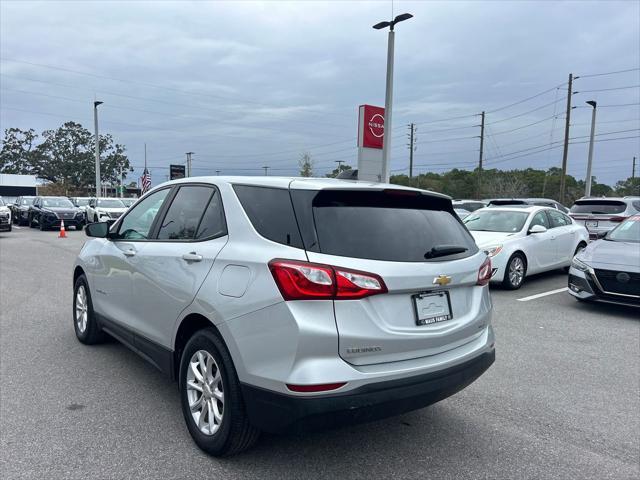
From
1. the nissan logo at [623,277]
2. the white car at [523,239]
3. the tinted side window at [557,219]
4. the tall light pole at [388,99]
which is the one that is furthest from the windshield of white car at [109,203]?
the nissan logo at [623,277]

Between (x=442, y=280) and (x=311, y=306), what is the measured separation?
2.87 feet

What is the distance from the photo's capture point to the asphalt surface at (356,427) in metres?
3.06

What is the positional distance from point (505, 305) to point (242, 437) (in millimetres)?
5882

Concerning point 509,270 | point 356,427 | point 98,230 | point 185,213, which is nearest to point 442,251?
point 356,427

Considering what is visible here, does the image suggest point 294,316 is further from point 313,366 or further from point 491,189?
point 491,189

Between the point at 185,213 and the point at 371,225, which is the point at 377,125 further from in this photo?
the point at 371,225

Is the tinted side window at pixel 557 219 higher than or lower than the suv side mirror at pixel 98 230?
lower

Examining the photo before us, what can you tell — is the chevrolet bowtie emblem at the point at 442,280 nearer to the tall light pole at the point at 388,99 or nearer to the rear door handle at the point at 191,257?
the rear door handle at the point at 191,257

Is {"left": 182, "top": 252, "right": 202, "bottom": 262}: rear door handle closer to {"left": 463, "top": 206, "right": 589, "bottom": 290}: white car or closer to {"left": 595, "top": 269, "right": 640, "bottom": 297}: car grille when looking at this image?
{"left": 595, "top": 269, "right": 640, "bottom": 297}: car grille

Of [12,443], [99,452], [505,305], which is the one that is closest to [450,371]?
[99,452]

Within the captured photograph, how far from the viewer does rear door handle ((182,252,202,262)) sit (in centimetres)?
330

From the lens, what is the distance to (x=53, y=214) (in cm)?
2395

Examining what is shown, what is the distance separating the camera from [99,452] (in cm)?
319

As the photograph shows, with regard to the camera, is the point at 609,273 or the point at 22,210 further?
the point at 22,210
